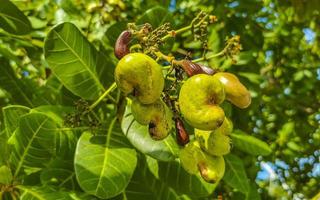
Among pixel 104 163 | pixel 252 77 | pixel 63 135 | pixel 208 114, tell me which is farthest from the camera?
pixel 252 77

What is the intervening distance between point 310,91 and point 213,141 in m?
2.48

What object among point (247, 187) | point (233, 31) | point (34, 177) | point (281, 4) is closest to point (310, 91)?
point (233, 31)

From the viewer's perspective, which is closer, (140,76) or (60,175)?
(140,76)

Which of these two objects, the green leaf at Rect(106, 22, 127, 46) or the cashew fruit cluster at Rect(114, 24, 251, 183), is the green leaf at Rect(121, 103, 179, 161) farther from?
the green leaf at Rect(106, 22, 127, 46)

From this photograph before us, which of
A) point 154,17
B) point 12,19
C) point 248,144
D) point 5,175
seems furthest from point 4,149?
point 248,144

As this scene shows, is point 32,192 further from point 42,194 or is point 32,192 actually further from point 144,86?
point 144,86

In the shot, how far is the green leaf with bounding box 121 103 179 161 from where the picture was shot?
5.13ft

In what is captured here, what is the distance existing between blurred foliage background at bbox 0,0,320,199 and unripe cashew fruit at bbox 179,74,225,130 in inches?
26.3

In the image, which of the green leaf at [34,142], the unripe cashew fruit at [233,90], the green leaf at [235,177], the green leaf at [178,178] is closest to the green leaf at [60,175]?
the green leaf at [34,142]

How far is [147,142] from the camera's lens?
1.58 m

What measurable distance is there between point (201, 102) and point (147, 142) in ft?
1.43

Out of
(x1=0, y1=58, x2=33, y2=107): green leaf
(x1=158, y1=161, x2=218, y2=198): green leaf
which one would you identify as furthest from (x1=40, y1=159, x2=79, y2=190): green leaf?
(x1=0, y1=58, x2=33, y2=107): green leaf

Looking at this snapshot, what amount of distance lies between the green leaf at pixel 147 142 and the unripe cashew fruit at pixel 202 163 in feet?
0.53

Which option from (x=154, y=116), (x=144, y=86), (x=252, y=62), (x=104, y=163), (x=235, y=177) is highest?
(x=144, y=86)
